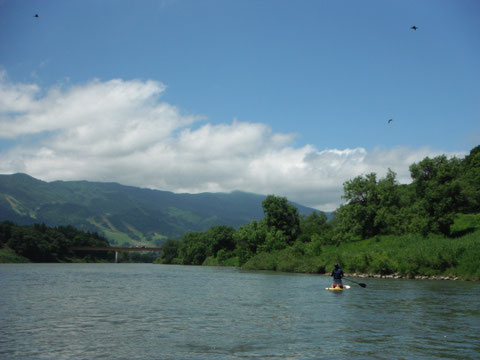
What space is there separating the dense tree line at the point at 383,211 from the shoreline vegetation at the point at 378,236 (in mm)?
171

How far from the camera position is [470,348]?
17.9 meters

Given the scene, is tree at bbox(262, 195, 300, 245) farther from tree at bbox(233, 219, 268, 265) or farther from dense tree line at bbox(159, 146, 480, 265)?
tree at bbox(233, 219, 268, 265)

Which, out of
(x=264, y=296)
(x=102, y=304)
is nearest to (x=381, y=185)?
(x=264, y=296)

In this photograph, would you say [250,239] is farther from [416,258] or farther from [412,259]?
[416,258]

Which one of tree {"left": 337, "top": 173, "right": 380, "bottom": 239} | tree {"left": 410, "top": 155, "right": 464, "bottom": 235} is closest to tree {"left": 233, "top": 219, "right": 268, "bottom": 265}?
tree {"left": 337, "top": 173, "right": 380, "bottom": 239}

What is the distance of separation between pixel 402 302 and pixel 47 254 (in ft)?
573

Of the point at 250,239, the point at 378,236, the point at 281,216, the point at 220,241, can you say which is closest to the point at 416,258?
the point at 378,236

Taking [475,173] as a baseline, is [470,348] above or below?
below

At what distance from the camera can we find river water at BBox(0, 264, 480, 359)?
17.2 meters

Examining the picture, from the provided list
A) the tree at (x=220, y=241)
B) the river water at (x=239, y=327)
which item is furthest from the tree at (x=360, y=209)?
the river water at (x=239, y=327)

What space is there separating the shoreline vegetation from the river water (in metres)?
27.1

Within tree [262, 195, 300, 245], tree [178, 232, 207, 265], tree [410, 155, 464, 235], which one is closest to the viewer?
tree [410, 155, 464, 235]

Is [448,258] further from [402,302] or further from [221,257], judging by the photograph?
[221,257]

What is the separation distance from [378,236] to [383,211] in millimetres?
7118
